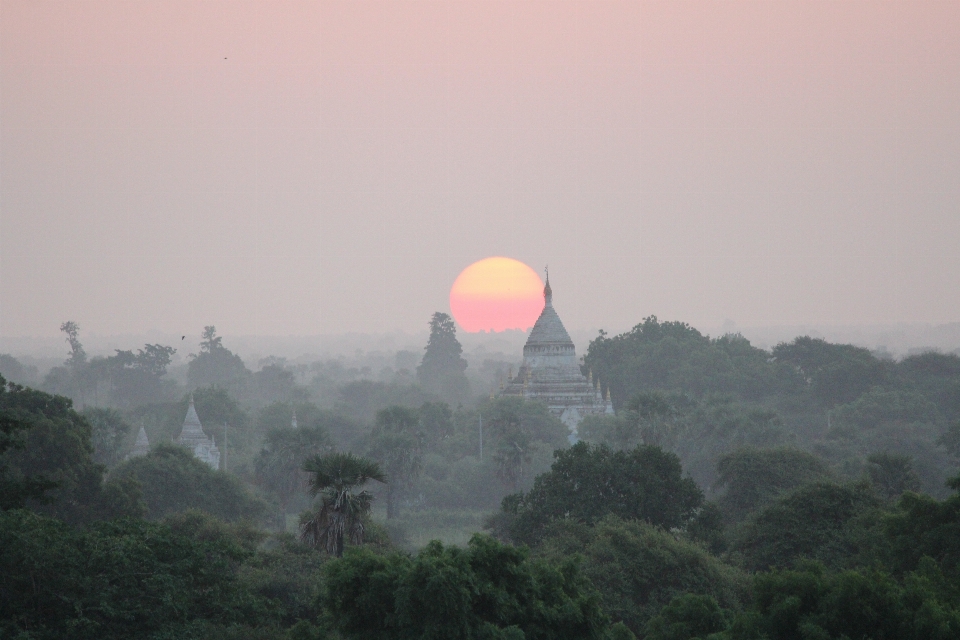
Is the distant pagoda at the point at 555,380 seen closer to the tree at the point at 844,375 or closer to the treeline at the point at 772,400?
the treeline at the point at 772,400

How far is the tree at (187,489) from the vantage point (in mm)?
59844

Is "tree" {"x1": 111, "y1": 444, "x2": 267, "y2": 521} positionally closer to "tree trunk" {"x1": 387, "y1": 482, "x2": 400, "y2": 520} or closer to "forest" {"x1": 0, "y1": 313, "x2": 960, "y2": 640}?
"forest" {"x1": 0, "y1": 313, "x2": 960, "y2": 640}

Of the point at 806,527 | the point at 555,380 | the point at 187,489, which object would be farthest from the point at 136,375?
the point at 806,527

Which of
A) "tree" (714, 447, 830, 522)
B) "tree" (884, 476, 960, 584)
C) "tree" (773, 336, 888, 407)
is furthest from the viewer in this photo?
"tree" (773, 336, 888, 407)

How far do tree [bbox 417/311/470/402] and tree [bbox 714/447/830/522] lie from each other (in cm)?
10344

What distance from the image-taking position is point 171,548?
27.8 meters

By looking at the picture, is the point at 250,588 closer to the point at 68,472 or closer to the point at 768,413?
the point at 68,472

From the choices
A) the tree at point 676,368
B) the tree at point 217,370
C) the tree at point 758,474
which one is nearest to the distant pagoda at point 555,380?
the tree at point 676,368

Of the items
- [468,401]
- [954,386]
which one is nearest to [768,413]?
[954,386]

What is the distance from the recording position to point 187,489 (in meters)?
60.7

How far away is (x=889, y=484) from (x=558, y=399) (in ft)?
139

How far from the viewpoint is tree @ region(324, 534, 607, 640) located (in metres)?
22.3

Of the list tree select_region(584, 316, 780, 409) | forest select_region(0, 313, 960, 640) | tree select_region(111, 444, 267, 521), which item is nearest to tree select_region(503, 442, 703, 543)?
forest select_region(0, 313, 960, 640)

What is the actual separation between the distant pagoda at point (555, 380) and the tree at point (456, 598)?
65.5 m
